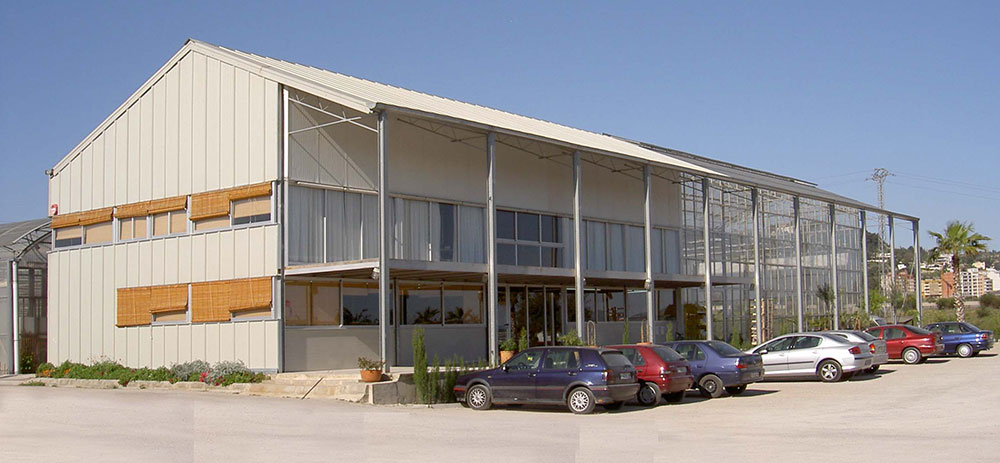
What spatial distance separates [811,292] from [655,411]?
30.0 metres

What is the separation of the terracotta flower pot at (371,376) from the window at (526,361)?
3146 mm

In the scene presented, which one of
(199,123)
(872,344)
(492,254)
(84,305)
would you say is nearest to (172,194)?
(199,123)

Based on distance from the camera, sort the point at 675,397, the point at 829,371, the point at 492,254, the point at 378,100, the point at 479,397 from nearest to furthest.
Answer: the point at 479,397 < the point at 675,397 < the point at 378,100 < the point at 492,254 < the point at 829,371

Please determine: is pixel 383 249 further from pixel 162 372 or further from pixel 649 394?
pixel 162 372

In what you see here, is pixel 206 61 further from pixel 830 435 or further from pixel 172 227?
pixel 830 435

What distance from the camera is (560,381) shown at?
1889 centimetres

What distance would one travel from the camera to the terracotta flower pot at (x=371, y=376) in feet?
68.6

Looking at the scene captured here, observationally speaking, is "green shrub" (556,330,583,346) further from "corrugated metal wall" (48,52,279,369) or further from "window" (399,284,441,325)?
"corrugated metal wall" (48,52,279,369)

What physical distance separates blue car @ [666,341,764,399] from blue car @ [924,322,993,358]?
53.6 ft

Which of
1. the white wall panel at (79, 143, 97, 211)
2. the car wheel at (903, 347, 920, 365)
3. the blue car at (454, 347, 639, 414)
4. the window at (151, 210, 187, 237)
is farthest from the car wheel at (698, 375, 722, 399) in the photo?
the white wall panel at (79, 143, 97, 211)

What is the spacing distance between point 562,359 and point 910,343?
60.5ft

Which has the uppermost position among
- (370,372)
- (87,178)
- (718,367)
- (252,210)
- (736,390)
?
(87,178)

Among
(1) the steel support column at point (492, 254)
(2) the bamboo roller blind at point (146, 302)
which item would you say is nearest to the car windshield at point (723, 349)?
(1) the steel support column at point (492, 254)

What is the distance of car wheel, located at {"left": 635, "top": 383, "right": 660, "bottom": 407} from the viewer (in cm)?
2036
